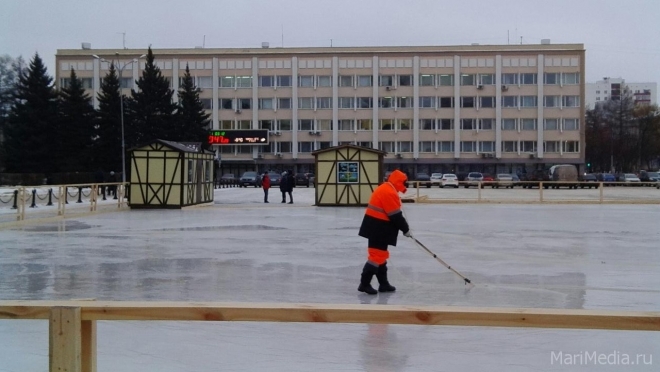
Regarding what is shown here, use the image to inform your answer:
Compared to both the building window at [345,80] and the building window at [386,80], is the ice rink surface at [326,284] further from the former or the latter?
the building window at [345,80]

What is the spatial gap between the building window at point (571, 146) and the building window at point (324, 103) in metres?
28.1

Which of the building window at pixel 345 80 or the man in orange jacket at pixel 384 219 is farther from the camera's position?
the building window at pixel 345 80

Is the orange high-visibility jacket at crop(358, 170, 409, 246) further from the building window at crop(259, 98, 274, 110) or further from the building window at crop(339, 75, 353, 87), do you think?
the building window at crop(259, 98, 274, 110)

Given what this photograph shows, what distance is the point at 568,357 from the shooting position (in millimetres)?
6793

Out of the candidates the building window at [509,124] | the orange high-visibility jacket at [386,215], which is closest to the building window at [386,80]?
the building window at [509,124]

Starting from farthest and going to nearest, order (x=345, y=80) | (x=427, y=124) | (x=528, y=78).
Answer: (x=427, y=124) → (x=345, y=80) → (x=528, y=78)

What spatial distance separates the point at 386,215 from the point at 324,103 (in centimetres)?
7578

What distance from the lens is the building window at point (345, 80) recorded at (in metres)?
83.9

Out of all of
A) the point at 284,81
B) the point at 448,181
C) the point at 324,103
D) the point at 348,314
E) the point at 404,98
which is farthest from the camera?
the point at 324,103

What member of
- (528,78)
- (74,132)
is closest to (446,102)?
(528,78)

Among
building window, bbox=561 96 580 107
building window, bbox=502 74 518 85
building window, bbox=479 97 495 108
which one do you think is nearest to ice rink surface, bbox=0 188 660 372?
building window, bbox=479 97 495 108

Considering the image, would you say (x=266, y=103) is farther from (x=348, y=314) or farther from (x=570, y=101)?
(x=348, y=314)

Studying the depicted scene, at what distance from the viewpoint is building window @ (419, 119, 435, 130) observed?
84.1 m

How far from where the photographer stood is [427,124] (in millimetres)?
84125
